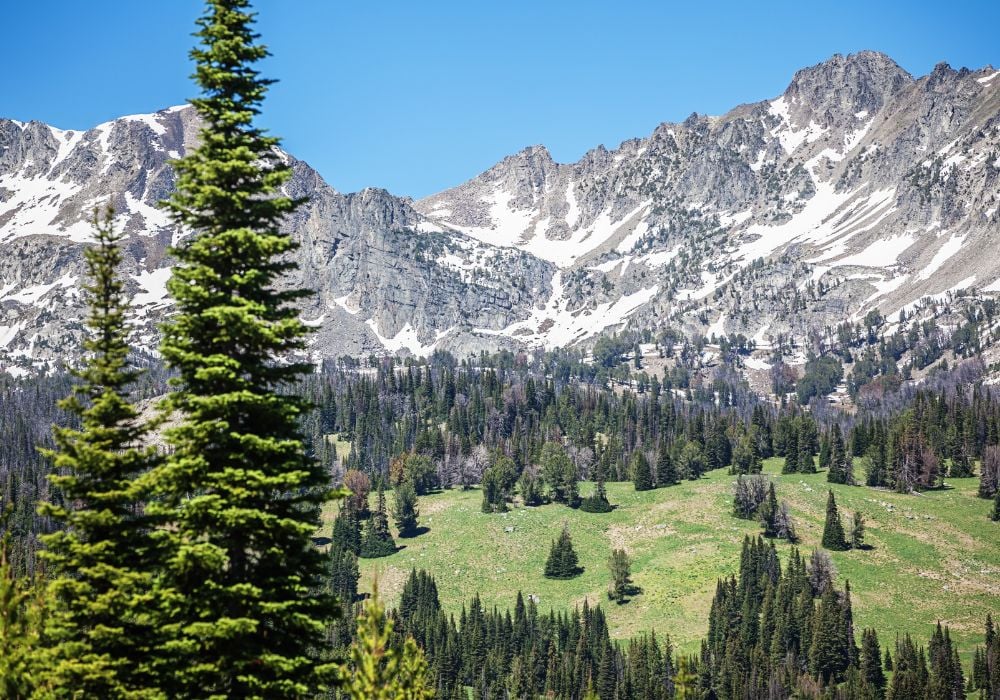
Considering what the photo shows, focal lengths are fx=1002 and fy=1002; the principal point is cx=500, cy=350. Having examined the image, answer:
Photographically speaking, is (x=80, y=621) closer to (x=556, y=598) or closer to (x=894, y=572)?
(x=556, y=598)

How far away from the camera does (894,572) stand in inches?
7003

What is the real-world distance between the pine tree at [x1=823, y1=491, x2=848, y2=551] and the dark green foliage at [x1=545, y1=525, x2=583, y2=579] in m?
47.4

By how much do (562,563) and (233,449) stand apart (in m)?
173

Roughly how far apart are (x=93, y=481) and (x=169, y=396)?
17.9 ft

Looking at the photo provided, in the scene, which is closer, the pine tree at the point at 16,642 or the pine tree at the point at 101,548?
the pine tree at the point at 101,548

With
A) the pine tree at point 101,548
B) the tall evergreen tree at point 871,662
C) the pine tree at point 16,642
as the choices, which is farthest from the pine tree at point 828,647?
the pine tree at point 101,548

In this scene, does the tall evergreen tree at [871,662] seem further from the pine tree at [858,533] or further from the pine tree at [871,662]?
the pine tree at [858,533]

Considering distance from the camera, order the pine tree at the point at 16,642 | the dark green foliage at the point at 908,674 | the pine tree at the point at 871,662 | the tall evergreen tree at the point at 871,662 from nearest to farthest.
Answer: the pine tree at the point at 16,642, the dark green foliage at the point at 908,674, the tall evergreen tree at the point at 871,662, the pine tree at the point at 871,662

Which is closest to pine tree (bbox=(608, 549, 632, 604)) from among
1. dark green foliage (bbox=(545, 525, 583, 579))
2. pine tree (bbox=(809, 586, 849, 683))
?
dark green foliage (bbox=(545, 525, 583, 579))

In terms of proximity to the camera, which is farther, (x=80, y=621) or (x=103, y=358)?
(x=103, y=358)

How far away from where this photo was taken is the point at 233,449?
27672mm

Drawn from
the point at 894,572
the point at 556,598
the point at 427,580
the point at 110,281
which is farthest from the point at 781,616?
the point at 110,281

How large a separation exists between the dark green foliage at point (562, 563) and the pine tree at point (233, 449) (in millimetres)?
169916

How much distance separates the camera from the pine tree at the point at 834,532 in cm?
18950
